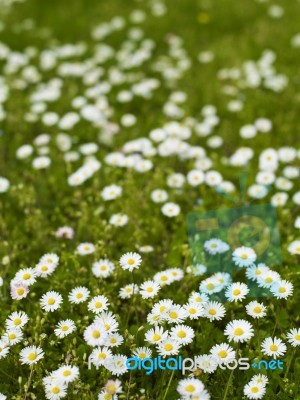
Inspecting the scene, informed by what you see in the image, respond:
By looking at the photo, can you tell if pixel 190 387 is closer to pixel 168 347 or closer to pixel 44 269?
pixel 168 347

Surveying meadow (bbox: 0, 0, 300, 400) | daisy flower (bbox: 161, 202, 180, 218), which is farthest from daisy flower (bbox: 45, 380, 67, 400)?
daisy flower (bbox: 161, 202, 180, 218)

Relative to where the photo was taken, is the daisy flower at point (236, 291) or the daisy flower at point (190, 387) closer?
the daisy flower at point (190, 387)

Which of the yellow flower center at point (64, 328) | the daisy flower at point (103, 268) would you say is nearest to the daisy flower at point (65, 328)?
the yellow flower center at point (64, 328)

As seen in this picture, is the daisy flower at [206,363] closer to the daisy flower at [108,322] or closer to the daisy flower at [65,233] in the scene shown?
the daisy flower at [108,322]

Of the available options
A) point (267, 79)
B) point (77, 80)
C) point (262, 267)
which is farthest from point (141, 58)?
point (262, 267)

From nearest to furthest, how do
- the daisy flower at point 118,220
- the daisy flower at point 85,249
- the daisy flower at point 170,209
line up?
1. the daisy flower at point 85,249
2. the daisy flower at point 118,220
3. the daisy flower at point 170,209

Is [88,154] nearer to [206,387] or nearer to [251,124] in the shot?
[251,124]

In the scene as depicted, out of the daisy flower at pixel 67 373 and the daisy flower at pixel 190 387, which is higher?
the daisy flower at pixel 67 373
